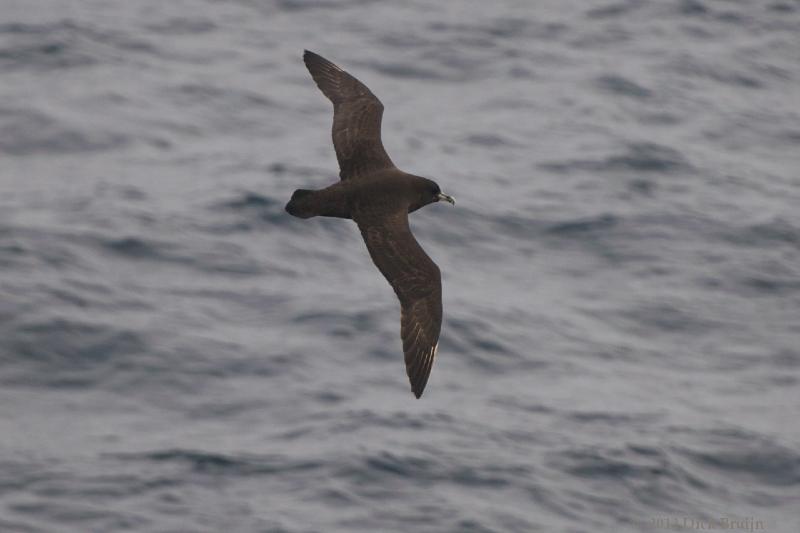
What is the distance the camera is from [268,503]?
1478 cm

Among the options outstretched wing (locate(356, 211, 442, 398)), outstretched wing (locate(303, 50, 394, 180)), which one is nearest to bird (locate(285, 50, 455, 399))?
outstretched wing (locate(356, 211, 442, 398))

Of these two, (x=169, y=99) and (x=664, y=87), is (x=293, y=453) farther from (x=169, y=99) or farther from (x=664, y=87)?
(x=664, y=87)

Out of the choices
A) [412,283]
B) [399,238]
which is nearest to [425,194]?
[399,238]

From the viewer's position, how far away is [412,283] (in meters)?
11.6

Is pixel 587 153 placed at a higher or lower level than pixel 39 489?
higher

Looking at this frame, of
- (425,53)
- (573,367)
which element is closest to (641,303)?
(573,367)

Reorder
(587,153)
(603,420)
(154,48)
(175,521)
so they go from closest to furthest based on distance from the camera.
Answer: (175,521) < (603,420) < (587,153) < (154,48)

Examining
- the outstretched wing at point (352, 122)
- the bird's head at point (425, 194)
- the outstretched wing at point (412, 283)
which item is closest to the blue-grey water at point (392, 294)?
the outstretched wing at point (412, 283)

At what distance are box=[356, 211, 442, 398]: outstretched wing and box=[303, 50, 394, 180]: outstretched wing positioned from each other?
0.76 metres

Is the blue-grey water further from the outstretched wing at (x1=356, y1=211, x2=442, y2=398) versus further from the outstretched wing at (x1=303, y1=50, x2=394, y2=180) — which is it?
the outstretched wing at (x1=303, y1=50, x2=394, y2=180)

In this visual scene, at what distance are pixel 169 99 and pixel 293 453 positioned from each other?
355 inches

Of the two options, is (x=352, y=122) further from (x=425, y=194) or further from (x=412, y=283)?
(x=412, y=283)

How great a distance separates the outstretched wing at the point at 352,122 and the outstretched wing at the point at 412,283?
2.49ft

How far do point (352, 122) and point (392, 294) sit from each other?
18.9 ft
